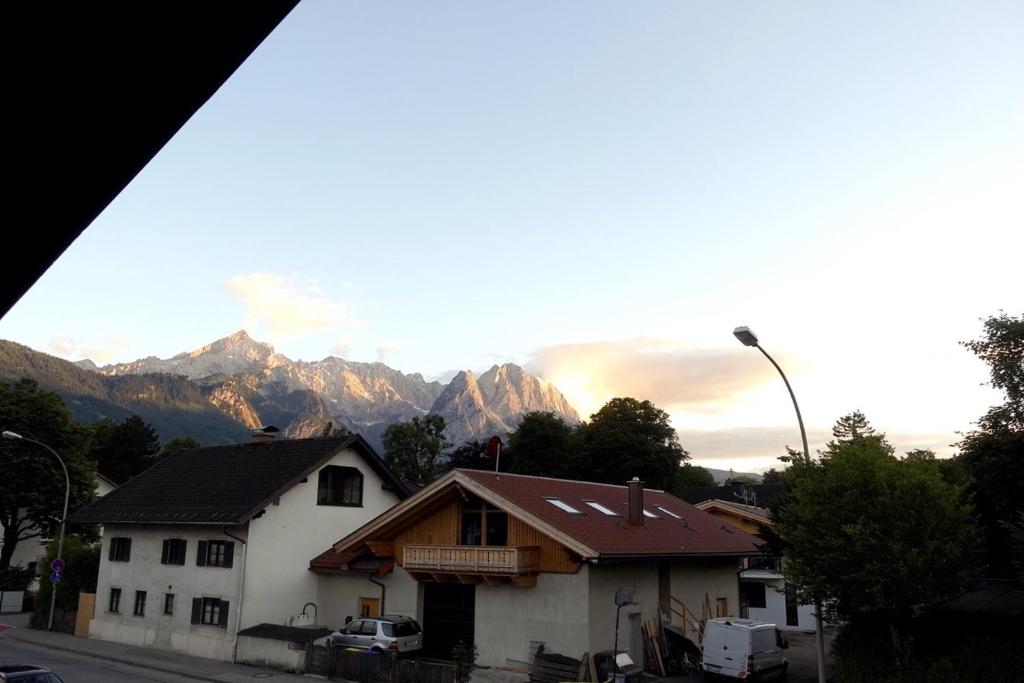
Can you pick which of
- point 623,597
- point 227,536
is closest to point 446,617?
point 623,597

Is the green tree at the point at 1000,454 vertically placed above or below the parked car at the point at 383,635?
above

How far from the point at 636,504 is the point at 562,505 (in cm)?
343

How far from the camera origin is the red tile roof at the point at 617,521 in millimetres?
27656

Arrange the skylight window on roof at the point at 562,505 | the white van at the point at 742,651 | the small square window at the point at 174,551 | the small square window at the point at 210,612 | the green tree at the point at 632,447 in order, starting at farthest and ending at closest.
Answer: the green tree at the point at 632,447
the small square window at the point at 174,551
the small square window at the point at 210,612
the skylight window on roof at the point at 562,505
the white van at the point at 742,651

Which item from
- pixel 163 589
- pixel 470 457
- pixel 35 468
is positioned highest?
pixel 470 457

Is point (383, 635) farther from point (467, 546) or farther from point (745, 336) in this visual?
point (745, 336)

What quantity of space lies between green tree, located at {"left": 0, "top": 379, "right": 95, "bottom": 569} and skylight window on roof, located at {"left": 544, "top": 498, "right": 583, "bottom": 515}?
42.8 metres

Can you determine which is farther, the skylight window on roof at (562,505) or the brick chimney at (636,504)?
the brick chimney at (636,504)

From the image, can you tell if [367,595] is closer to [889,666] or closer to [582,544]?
[582,544]

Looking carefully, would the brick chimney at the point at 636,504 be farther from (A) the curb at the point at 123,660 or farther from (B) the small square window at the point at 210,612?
(B) the small square window at the point at 210,612

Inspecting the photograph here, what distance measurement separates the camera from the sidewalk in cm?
2855

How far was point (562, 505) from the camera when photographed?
3097 centimetres

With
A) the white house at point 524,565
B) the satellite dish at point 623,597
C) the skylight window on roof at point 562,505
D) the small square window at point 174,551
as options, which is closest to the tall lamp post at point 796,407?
the satellite dish at point 623,597

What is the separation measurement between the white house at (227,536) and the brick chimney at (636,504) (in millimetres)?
11579
